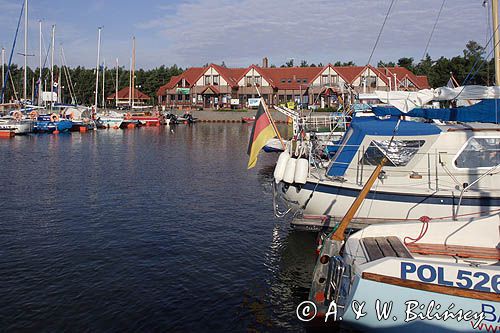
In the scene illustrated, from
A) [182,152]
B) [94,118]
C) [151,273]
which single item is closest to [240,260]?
[151,273]

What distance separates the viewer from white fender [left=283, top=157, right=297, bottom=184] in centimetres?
1605

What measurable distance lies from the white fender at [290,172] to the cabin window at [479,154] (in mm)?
5170

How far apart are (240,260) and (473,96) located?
30.0ft

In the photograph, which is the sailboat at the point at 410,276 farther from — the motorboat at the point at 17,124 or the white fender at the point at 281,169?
the motorboat at the point at 17,124

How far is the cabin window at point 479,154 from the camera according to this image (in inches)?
614

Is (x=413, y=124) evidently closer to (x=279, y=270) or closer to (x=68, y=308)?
(x=279, y=270)

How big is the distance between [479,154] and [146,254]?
1093 centimetres

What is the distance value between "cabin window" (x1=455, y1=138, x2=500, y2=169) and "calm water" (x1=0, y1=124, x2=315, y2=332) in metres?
5.52

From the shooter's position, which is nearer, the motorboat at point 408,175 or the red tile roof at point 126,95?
the motorboat at point 408,175

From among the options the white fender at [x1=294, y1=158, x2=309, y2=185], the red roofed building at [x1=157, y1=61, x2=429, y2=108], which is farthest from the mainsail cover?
the red roofed building at [x1=157, y1=61, x2=429, y2=108]

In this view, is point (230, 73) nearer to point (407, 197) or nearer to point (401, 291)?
point (407, 197)

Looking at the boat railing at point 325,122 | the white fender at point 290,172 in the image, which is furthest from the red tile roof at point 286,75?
the white fender at point 290,172

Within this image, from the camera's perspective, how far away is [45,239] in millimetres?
16766

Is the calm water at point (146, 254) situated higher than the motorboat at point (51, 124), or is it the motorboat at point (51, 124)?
the motorboat at point (51, 124)
